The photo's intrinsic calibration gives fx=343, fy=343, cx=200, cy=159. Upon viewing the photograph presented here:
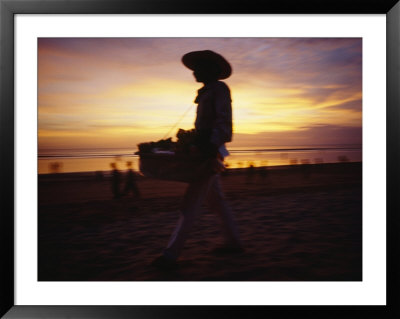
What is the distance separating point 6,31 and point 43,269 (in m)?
1.78

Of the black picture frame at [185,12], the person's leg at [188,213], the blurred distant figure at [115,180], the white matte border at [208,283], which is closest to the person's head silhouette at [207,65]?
the white matte border at [208,283]

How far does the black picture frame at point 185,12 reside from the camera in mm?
2459

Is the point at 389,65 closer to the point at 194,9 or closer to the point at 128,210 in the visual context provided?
the point at 194,9

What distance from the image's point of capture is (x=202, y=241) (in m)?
3.16

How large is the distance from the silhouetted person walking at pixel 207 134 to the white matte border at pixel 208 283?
0.20 metres

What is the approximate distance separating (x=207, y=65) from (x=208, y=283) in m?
1.66

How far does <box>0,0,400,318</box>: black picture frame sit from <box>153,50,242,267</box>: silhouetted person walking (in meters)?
0.36

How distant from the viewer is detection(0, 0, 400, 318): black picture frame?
2.46 meters

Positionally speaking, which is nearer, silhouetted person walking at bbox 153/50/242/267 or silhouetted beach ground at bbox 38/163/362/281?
silhouetted person walking at bbox 153/50/242/267

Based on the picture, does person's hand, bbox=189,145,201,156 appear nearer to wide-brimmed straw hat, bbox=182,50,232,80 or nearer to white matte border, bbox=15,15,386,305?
wide-brimmed straw hat, bbox=182,50,232,80

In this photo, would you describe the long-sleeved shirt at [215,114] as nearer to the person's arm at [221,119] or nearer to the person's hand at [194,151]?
the person's arm at [221,119]

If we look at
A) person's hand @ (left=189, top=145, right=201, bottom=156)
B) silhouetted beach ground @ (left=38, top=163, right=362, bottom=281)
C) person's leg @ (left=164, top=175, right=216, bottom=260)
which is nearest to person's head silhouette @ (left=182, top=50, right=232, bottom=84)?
person's hand @ (left=189, top=145, right=201, bottom=156)

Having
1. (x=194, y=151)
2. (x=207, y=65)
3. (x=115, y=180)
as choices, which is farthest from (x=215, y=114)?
→ (x=115, y=180)

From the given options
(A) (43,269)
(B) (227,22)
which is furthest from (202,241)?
(B) (227,22)
